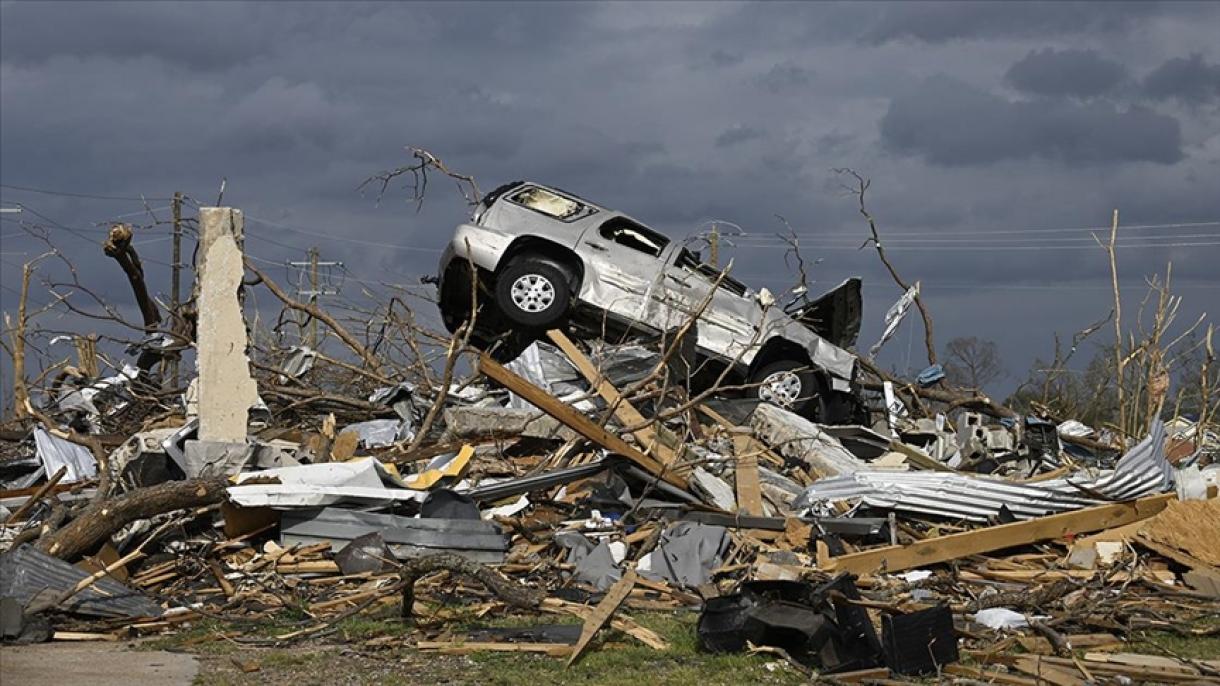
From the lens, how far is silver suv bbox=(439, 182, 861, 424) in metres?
15.1

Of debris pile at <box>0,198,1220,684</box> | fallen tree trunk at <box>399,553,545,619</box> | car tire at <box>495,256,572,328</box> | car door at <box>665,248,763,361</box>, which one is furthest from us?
car door at <box>665,248,763,361</box>

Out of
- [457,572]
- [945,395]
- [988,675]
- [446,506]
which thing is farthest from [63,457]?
[945,395]

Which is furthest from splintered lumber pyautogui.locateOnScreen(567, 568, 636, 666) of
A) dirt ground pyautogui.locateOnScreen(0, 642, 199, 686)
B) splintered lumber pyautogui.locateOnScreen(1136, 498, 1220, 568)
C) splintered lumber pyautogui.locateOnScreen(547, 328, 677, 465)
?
splintered lumber pyautogui.locateOnScreen(1136, 498, 1220, 568)

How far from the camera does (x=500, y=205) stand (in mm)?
15320

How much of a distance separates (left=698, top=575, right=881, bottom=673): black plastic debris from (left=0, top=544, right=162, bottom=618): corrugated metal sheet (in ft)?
11.3

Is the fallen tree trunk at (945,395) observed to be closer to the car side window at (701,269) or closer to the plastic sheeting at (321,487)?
the car side window at (701,269)

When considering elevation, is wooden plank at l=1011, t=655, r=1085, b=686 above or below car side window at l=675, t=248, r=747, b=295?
below

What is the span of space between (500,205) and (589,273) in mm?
1272

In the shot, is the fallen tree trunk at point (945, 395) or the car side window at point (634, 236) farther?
the fallen tree trunk at point (945, 395)

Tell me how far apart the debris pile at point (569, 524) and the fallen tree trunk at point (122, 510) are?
2cm

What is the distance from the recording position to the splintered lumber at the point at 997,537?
32.4ft

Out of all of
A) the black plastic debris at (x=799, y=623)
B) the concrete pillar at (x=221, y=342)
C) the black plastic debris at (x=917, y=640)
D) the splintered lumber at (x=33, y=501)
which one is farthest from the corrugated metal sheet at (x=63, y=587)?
the black plastic debris at (x=917, y=640)

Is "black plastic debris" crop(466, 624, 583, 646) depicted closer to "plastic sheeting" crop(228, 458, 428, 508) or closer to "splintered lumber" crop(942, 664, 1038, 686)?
"splintered lumber" crop(942, 664, 1038, 686)

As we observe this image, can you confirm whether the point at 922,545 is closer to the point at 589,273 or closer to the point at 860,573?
the point at 860,573
